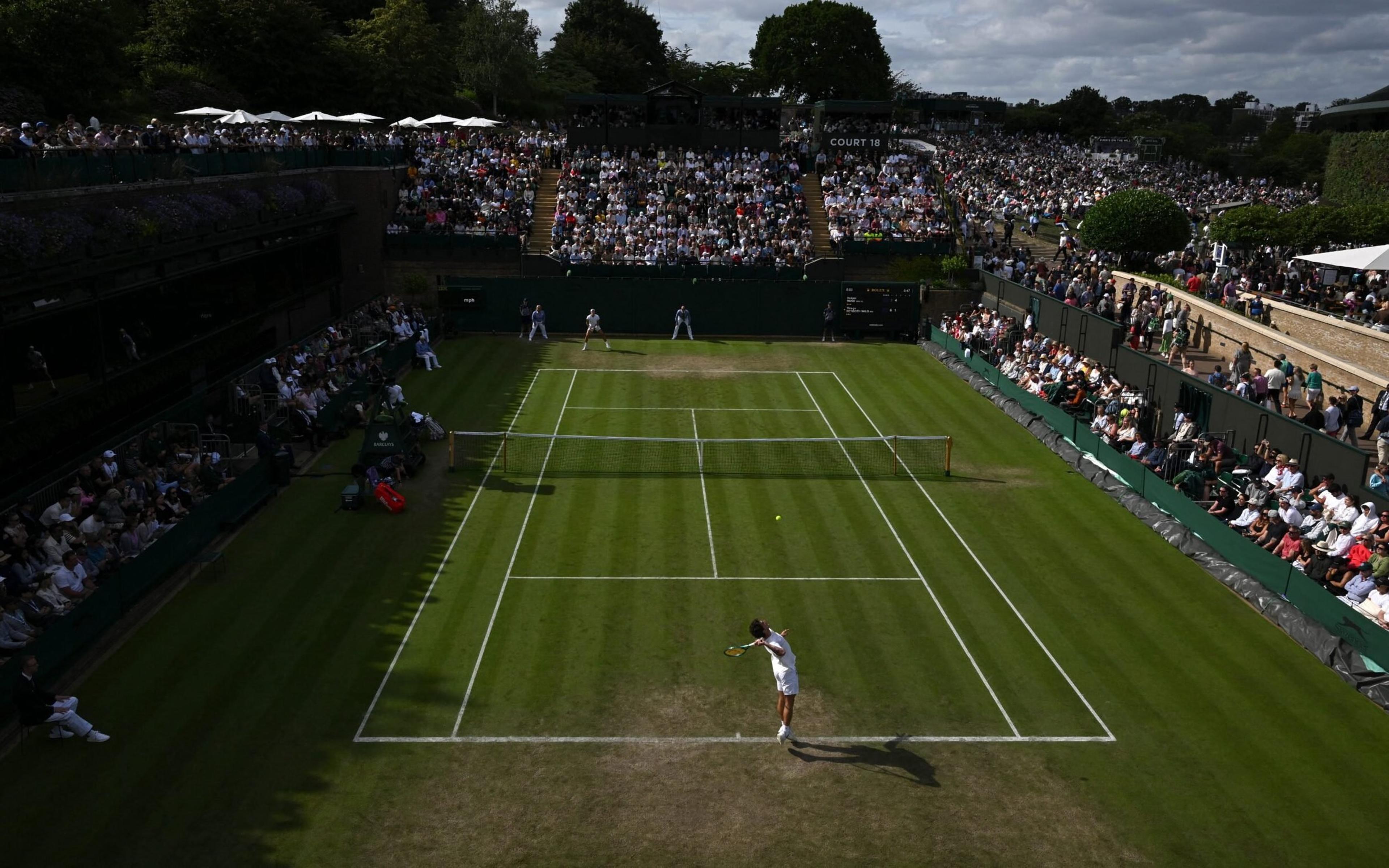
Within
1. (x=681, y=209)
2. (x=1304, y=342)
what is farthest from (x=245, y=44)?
(x=1304, y=342)

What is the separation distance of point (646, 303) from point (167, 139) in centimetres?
2114

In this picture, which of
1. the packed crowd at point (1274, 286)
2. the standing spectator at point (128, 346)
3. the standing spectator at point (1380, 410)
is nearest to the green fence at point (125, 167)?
the standing spectator at point (128, 346)

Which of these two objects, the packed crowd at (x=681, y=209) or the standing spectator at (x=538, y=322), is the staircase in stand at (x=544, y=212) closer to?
the packed crowd at (x=681, y=209)

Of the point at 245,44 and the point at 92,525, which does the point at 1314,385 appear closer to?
the point at 92,525

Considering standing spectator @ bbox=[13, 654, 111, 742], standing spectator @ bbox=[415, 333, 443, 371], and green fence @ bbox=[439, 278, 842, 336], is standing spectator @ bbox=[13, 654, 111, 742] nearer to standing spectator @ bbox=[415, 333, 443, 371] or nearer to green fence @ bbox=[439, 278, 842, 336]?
standing spectator @ bbox=[415, 333, 443, 371]

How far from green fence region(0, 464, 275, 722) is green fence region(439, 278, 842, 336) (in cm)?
2191

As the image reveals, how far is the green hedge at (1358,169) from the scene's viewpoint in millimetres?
53062

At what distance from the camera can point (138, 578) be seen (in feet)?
60.4

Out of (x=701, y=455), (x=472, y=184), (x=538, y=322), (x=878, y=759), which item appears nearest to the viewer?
(x=878, y=759)

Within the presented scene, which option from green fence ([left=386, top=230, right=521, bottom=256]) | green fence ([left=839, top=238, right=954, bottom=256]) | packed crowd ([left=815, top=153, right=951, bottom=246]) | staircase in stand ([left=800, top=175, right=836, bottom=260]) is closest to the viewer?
green fence ([left=386, top=230, right=521, bottom=256])

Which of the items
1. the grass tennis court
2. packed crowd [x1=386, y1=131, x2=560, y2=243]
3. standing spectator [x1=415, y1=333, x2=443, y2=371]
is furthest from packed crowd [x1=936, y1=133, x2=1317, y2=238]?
A: the grass tennis court

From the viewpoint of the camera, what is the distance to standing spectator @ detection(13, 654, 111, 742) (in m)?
14.1

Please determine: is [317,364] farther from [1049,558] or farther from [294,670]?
[1049,558]

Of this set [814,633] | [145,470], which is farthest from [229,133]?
[814,633]
